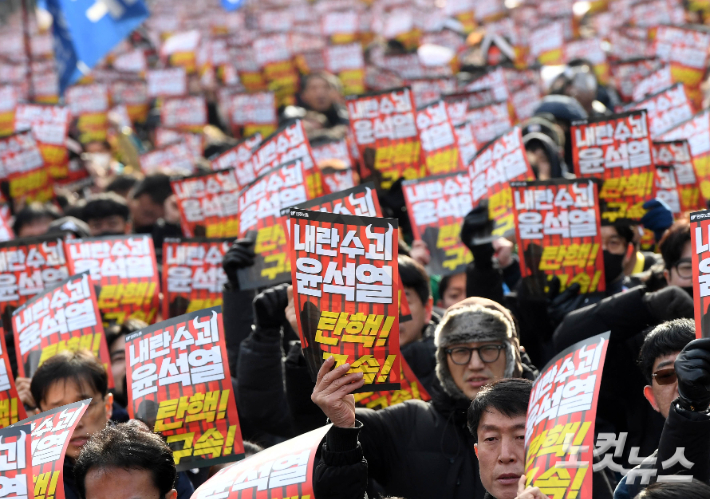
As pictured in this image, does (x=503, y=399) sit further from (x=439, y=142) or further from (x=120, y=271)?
(x=439, y=142)

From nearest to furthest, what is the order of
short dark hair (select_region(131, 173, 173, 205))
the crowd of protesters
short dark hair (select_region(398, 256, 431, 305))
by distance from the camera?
the crowd of protesters < short dark hair (select_region(398, 256, 431, 305)) < short dark hair (select_region(131, 173, 173, 205))

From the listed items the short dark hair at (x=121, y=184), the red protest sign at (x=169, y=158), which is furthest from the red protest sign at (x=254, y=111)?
the short dark hair at (x=121, y=184)

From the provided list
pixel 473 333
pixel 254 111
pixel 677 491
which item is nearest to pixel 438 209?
pixel 473 333

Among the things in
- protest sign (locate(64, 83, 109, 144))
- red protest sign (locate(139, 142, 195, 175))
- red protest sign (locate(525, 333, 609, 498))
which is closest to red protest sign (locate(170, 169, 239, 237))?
red protest sign (locate(139, 142, 195, 175))

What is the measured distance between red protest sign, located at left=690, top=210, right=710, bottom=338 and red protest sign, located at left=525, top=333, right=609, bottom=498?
0.42m

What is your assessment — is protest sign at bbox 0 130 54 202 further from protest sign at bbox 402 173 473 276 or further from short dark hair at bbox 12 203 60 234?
protest sign at bbox 402 173 473 276

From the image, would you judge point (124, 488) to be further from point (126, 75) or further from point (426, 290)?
point (126, 75)

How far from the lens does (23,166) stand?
8664 mm

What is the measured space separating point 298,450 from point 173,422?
990 mm

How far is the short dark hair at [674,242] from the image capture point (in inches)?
175

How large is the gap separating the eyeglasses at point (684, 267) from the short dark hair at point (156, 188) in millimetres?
4537

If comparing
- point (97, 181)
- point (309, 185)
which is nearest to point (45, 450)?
point (309, 185)

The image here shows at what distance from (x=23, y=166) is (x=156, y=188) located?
1508mm

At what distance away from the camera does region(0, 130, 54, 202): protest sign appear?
28.1ft
